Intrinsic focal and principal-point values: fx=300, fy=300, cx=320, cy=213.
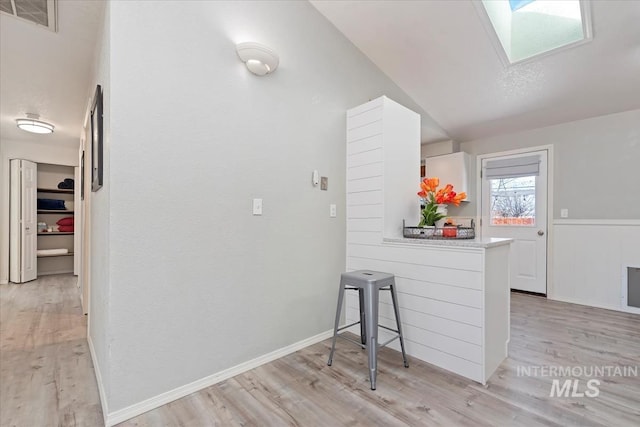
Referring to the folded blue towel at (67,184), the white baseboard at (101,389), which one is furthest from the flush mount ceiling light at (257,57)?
the folded blue towel at (67,184)

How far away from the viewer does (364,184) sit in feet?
8.64

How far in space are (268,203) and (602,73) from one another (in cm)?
341

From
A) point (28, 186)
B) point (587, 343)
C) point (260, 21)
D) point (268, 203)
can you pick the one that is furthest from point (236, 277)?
point (28, 186)

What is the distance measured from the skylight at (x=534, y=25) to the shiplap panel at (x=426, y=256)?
6.63 ft

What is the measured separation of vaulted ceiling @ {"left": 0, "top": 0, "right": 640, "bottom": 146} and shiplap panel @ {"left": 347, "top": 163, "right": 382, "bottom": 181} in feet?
4.11

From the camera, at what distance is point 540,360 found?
2.18 m

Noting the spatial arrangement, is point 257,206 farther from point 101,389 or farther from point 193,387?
point 101,389

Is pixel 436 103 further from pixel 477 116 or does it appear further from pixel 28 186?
pixel 28 186

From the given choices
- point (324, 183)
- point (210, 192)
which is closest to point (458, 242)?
point (324, 183)

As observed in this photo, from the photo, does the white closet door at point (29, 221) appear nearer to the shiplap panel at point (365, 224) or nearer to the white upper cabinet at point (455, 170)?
the shiplap panel at point (365, 224)

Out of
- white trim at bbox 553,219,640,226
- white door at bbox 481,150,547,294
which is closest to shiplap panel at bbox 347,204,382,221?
white door at bbox 481,150,547,294

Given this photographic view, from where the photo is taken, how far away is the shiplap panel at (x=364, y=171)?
251cm

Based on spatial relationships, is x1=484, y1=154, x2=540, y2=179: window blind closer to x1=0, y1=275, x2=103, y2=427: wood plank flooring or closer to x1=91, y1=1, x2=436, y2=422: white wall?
x1=91, y1=1, x2=436, y2=422: white wall

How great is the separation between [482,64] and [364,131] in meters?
1.45
